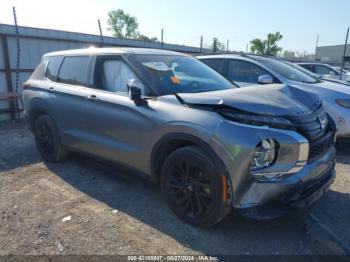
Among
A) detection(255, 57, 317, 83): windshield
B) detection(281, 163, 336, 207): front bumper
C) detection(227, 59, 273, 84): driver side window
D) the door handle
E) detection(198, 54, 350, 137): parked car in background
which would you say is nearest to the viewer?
detection(281, 163, 336, 207): front bumper

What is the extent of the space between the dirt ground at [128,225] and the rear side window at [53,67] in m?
1.60

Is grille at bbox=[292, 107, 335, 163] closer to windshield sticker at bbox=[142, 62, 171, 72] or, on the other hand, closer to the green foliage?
windshield sticker at bbox=[142, 62, 171, 72]

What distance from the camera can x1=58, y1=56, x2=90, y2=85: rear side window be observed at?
4.37m

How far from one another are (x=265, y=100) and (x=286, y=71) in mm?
3764

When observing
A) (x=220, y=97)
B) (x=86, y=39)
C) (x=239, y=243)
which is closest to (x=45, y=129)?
(x=220, y=97)

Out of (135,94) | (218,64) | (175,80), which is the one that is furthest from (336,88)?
(135,94)

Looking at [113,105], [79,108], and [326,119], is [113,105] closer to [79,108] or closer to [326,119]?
[79,108]

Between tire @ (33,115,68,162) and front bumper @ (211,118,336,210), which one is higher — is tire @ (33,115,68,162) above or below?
below

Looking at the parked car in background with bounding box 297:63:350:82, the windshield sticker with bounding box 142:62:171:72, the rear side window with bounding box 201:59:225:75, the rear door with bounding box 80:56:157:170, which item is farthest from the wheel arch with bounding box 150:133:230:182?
the parked car in background with bounding box 297:63:350:82

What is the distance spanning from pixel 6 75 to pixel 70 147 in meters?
5.30

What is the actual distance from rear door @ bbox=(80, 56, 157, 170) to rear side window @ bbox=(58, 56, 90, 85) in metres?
0.28

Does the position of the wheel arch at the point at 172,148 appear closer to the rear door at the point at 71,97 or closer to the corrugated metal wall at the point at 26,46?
the rear door at the point at 71,97

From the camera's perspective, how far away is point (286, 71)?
643 cm

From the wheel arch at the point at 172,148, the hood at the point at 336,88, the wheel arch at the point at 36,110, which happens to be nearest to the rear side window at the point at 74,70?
the wheel arch at the point at 36,110
